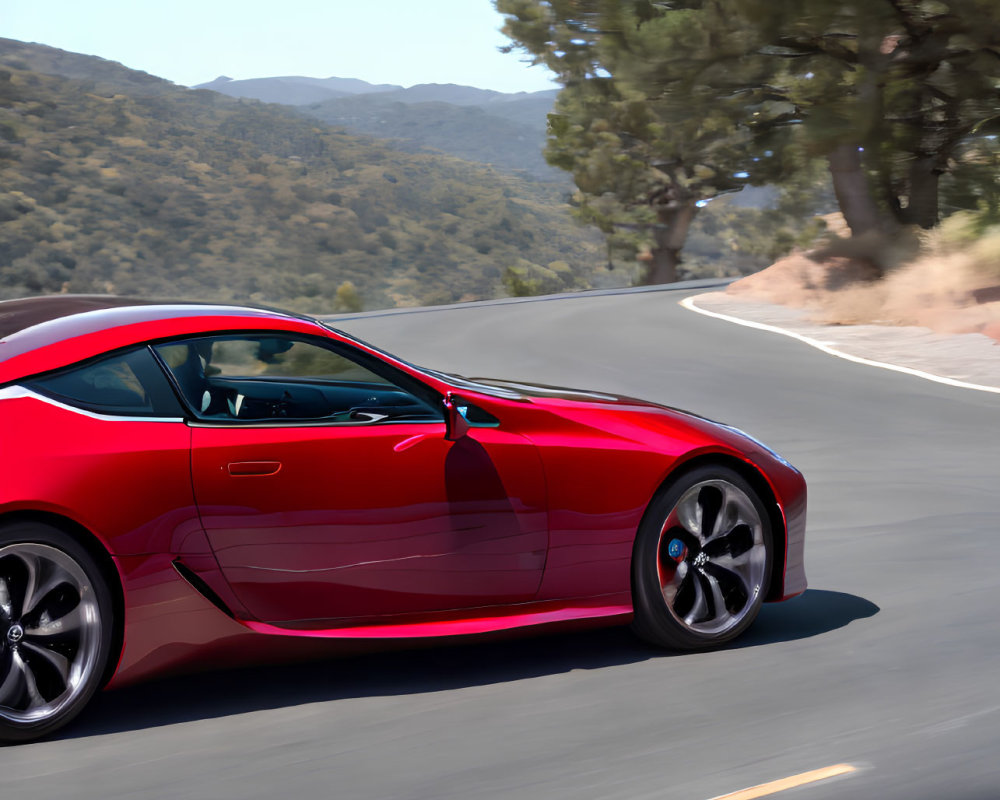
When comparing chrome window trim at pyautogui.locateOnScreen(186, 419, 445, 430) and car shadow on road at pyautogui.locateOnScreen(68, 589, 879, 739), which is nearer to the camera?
chrome window trim at pyautogui.locateOnScreen(186, 419, 445, 430)

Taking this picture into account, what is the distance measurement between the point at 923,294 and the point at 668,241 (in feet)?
114

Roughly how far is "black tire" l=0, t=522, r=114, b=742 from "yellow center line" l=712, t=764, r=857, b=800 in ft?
6.48

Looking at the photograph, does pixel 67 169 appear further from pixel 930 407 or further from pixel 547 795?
pixel 547 795

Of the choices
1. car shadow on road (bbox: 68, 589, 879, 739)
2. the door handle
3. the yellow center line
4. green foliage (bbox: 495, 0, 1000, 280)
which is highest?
green foliage (bbox: 495, 0, 1000, 280)

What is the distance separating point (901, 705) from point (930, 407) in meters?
8.65

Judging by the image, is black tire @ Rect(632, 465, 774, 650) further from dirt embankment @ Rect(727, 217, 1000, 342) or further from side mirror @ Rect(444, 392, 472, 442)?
dirt embankment @ Rect(727, 217, 1000, 342)

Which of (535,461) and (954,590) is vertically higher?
(535,461)

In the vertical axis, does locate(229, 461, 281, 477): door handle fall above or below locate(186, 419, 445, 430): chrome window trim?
below

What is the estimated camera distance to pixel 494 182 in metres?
114

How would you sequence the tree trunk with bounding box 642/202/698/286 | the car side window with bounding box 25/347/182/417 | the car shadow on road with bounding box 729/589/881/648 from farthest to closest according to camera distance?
1. the tree trunk with bounding box 642/202/698/286
2. the car shadow on road with bounding box 729/589/881/648
3. the car side window with bounding box 25/347/182/417

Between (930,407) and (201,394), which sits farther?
(930,407)

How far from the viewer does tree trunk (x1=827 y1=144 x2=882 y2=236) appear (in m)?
30.9

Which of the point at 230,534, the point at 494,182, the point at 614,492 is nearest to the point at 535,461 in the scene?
the point at 614,492

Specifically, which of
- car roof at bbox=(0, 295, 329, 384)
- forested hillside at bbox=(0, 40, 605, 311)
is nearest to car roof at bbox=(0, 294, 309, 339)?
car roof at bbox=(0, 295, 329, 384)
